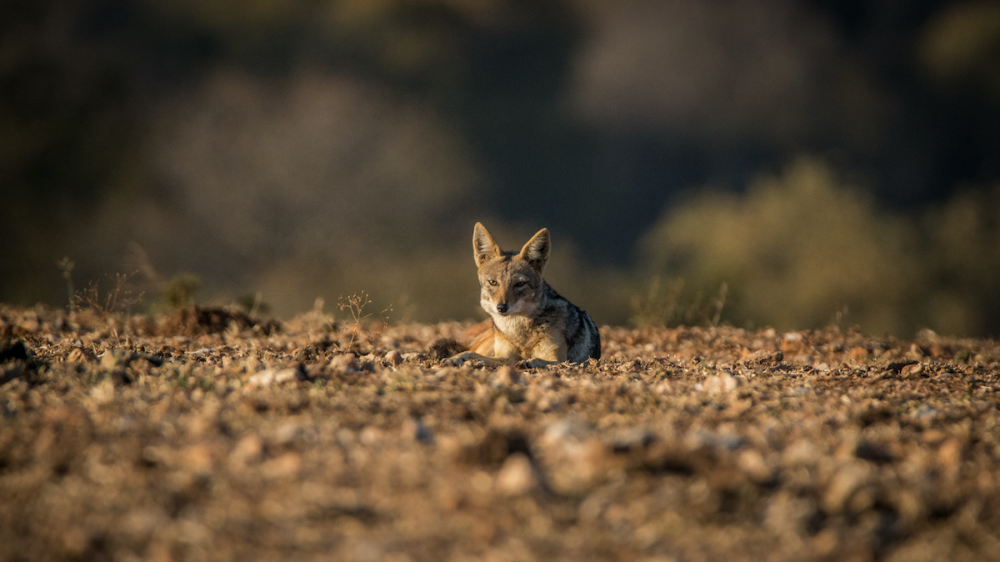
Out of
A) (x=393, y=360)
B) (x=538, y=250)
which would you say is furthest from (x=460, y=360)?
(x=538, y=250)

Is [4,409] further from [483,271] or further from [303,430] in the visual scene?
[483,271]

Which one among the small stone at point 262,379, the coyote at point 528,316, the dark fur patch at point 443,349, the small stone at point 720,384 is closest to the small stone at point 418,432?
the small stone at point 262,379

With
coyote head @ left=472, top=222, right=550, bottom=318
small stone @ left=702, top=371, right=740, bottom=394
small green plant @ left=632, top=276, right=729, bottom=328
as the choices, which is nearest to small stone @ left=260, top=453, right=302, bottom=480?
small stone @ left=702, top=371, right=740, bottom=394

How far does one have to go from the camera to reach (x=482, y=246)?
7777 mm

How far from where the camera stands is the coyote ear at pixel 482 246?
761 cm

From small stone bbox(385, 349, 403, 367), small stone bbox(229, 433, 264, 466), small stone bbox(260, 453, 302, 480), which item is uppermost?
small stone bbox(385, 349, 403, 367)

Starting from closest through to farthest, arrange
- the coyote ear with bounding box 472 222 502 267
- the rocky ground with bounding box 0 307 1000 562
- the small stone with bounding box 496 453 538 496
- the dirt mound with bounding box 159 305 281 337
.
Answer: the rocky ground with bounding box 0 307 1000 562 < the small stone with bounding box 496 453 538 496 < the coyote ear with bounding box 472 222 502 267 < the dirt mound with bounding box 159 305 281 337

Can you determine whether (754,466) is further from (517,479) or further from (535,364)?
(535,364)

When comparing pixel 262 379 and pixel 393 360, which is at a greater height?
pixel 393 360

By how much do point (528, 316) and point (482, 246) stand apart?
1101 mm

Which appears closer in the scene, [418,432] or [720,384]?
[418,432]

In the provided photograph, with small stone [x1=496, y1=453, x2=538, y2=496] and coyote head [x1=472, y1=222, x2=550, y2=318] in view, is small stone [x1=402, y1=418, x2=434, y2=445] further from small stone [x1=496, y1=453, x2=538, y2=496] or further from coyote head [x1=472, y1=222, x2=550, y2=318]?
coyote head [x1=472, y1=222, x2=550, y2=318]

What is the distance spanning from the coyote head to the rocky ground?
2.31m

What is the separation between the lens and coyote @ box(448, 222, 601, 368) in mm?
6949
